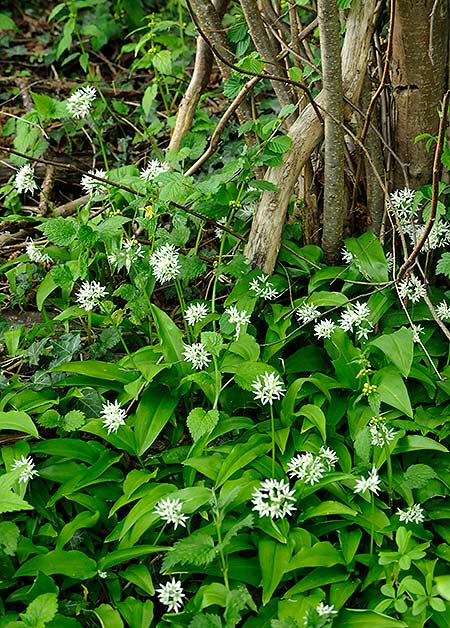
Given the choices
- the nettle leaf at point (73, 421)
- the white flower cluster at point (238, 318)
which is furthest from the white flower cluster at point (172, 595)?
the white flower cluster at point (238, 318)

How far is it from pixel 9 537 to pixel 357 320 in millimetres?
1433

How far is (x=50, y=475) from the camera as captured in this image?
8.91 feet

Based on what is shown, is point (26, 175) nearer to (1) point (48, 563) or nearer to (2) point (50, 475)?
(2) point (50, 475)

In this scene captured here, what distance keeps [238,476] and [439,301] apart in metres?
1.23

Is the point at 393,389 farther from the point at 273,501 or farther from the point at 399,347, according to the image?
the point at 273,501

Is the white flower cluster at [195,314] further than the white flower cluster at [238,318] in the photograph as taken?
Yes

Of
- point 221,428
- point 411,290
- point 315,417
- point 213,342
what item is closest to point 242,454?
point 221,428

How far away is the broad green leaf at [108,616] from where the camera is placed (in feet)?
7.69

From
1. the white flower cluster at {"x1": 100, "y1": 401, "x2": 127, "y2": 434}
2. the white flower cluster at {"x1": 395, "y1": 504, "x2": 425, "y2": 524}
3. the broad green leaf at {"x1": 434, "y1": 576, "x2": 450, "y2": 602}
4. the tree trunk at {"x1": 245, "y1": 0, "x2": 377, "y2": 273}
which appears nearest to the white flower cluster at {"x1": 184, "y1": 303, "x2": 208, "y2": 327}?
the tree trunk at {"x1": 245, "y1": 0, "x2": 377, "y2": 273}

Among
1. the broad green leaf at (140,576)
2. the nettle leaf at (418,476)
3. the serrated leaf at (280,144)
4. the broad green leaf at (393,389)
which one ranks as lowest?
the broad green leaf at (140,576)

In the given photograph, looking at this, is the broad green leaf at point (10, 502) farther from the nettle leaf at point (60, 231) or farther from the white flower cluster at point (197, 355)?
the nettle leaf at point (60, 231)

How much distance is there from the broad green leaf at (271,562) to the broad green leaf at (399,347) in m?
0.75

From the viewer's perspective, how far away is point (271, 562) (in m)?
2.38

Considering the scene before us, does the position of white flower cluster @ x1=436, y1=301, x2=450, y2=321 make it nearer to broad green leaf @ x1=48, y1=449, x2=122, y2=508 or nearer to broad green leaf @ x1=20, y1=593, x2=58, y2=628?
broad green leaf @ x1=48, y1=449, x2=122, y2=508
